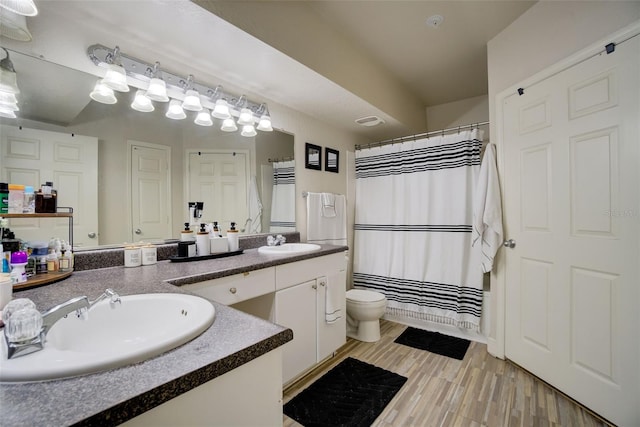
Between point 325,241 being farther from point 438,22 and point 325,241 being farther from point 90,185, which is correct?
point 438,22

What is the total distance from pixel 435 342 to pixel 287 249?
4.98 feet

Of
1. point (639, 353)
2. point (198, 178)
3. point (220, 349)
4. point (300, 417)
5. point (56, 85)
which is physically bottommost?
point (300, 417)

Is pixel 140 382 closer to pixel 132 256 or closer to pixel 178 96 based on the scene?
pixel 132 256

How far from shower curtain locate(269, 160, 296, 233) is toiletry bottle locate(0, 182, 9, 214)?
148cm

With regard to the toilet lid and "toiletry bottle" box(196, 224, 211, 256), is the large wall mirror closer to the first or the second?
"toiletry bottle" box(196, 224, 211, 256)

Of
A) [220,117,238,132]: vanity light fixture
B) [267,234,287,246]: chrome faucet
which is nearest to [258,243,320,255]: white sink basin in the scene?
[267,234,287,246]: chrome faucet

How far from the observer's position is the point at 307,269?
1845 millimetres

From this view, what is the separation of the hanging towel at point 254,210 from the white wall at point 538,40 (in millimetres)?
1858

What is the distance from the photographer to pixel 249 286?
147 centimetres

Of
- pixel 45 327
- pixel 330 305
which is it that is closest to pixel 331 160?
pixel 330 305

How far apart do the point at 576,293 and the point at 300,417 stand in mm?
1702

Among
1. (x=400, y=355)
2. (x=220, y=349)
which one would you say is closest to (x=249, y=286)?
(x=220, y=349)

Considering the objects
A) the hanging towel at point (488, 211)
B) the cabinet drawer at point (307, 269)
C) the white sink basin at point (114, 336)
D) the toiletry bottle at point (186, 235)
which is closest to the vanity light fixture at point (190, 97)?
the toiletry bottle at point (186, 235)

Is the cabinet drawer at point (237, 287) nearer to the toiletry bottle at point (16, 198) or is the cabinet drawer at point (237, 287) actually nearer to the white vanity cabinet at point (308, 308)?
the white vanity cabinet at point (308, 308)
